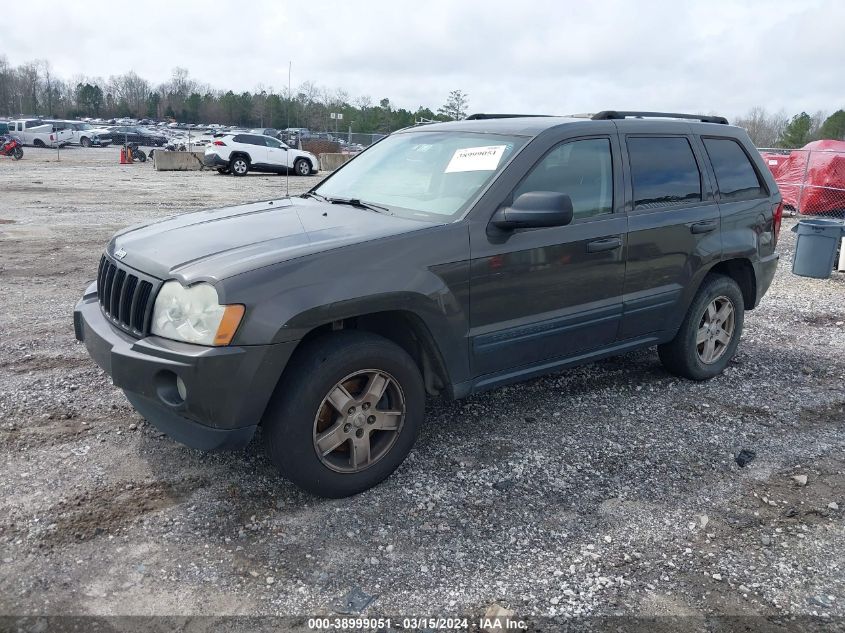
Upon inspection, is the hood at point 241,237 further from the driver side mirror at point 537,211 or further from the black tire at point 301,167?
the black tire at point 301,167

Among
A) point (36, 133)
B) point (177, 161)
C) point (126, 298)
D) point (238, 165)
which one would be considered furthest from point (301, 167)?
point (36, 133)

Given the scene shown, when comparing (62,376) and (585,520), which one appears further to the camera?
(62,376)

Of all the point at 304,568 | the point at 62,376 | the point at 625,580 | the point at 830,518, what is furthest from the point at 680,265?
the point at 62,376

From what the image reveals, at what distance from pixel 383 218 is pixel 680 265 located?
213cm

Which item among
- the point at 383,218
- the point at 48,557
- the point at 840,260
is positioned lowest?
the point at 48,557

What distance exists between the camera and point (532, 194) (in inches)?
141

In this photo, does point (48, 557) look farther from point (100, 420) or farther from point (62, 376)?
point (62, 376)

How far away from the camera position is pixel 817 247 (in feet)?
30.9

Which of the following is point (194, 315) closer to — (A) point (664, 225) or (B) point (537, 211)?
(B) point (537, 211)

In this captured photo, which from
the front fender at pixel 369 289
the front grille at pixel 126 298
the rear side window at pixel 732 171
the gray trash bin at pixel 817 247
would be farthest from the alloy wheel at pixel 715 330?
the gray trash bin at pixel 817 247

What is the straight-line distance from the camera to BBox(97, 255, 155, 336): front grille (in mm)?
3205

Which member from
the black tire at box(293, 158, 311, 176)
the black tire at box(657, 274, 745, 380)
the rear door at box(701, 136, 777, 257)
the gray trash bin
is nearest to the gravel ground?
the black tire at box(657, 274, 745, 380)

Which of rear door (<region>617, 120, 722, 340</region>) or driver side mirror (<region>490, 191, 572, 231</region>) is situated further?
rear door (<region>617, 120, 722, 340</region>)

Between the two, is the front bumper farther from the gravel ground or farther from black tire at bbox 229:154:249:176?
black tire at bbox 229:154:249:176
